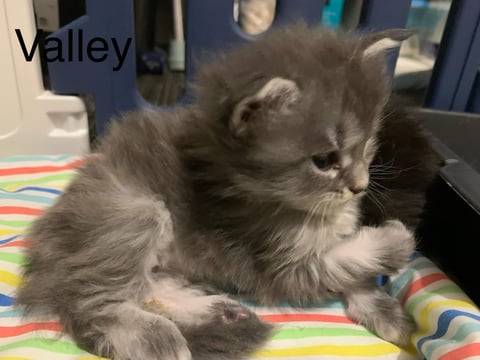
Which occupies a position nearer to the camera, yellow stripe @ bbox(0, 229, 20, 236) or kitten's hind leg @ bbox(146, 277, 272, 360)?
kitten's hind leg @ bbox(146, 277, 272, 360)

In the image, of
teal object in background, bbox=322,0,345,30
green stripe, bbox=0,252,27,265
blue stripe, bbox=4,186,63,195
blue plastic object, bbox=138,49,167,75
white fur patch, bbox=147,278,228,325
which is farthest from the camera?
blue plastic object, bbox=138,49,167,75

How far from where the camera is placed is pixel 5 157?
139 centimetres

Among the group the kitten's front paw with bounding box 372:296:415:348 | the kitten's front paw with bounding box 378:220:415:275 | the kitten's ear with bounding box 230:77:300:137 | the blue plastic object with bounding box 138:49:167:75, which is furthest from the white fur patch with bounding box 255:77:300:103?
the blue plastic object with bounding box 138:49:167:75

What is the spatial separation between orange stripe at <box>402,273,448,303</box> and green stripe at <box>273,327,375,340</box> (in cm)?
11

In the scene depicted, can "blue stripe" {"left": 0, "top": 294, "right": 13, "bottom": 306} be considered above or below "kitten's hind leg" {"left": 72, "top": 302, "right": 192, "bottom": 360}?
below

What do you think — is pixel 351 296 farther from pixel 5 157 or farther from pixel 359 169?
pixel 5 157

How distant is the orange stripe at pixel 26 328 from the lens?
898mm

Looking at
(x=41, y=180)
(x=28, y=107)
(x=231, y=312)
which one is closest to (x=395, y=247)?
(x=231, y=312)

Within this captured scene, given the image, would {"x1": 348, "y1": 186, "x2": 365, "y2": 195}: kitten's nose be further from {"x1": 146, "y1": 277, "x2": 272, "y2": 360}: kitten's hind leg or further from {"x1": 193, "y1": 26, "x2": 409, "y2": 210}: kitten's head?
{"x1": 146, "y1": 277, "x2": 272, "y2": 360}: kitten's hind leg

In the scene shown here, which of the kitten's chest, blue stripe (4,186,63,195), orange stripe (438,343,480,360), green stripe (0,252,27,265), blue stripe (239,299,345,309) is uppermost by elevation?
the kitten's chest

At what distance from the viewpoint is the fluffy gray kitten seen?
773 millimetres

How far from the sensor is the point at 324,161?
80cm

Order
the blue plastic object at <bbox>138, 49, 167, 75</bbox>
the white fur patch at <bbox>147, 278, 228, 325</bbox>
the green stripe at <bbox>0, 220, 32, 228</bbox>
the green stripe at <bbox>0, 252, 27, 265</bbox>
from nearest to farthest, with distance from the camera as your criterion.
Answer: the white fur patch at <bbox>147, 278, 228, 325</bbox> → the green stripe at <bbox>0, 252, 27, 265</bbox> → the green stripe at <bbox>0, 220, 32, 228</bbox> → the blue plastic object at <bbox>138, 49, 167, 75</bbox>

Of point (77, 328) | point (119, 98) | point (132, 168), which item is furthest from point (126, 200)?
point (119, 98)
